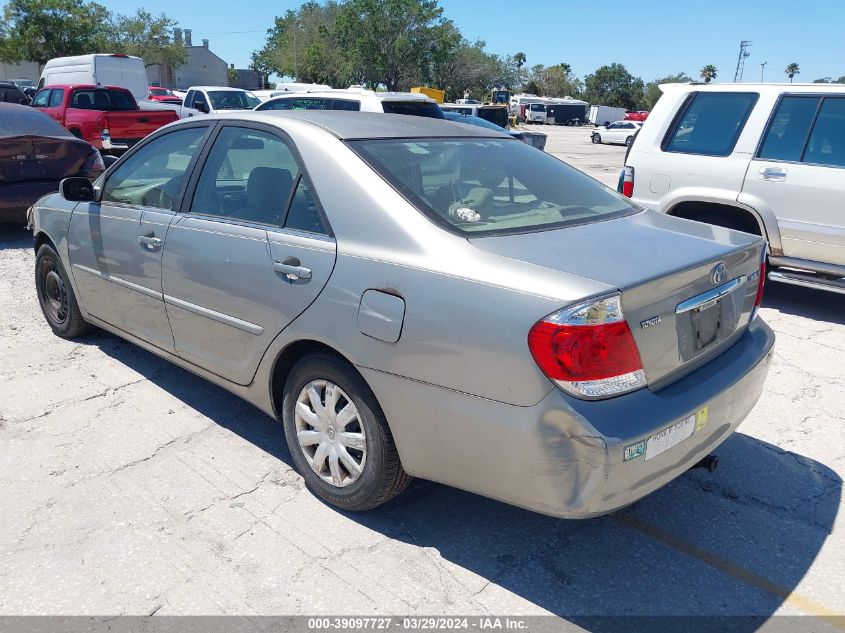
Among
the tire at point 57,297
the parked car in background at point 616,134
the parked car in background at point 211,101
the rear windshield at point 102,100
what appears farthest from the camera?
the parked car in background at point 616,134

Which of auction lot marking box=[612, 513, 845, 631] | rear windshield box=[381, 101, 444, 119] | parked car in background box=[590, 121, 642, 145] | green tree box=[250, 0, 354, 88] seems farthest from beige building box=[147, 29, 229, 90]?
auction lot marking box=[612, 513, 845, 631]

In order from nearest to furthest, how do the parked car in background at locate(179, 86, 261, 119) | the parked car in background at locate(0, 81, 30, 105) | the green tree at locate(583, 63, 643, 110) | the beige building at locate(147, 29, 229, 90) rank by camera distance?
the parked car in background at locate(0, 81, 30, 105) < the parked car in background at locate(179, 86, 261, 119) < the beige building at locate(147, 29, 229, 90) < the green tree at locate(583, 63, 643, 110)

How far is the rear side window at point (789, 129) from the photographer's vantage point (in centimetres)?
596

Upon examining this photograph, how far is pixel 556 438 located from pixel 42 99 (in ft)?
54.9

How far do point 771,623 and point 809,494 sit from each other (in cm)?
105

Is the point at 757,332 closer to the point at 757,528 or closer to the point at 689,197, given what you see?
the point at 757,528

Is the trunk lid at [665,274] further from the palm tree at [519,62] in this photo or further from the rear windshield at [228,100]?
the palm tree at [519,62]

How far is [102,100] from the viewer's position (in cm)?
1500

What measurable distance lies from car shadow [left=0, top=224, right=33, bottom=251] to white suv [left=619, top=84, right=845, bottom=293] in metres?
6.93

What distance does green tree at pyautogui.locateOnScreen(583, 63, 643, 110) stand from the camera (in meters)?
98.4

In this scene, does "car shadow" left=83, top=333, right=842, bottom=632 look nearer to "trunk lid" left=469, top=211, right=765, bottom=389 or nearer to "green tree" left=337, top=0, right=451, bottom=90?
"trunk lid" left=469, top=211, right=765, bottom=389

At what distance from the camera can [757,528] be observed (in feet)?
10.3

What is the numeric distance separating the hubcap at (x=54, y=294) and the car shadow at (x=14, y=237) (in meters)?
3.49

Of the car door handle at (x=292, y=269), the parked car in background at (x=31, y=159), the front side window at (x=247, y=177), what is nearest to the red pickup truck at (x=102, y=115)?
the parked car in background at (x=31, y=159)
